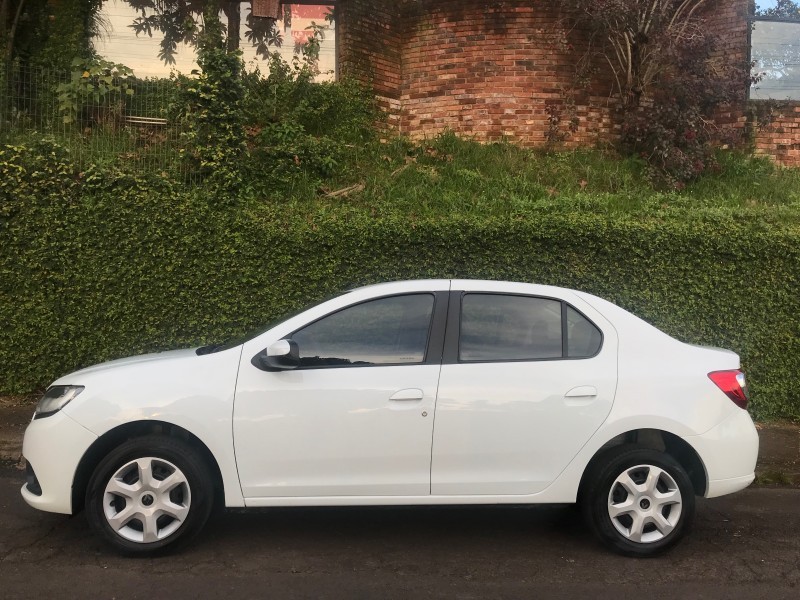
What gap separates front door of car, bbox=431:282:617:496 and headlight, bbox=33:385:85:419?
6.86 feet

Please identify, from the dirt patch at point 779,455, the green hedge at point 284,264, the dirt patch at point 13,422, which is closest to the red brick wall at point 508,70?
the green hedge at point 284,264

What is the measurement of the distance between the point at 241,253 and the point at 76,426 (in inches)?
136

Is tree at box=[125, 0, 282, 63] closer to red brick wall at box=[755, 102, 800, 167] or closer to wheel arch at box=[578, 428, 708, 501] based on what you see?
red brick wall at box=[755, 102, 800, 167]

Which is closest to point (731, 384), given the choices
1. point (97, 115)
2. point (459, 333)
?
point (459, 333)

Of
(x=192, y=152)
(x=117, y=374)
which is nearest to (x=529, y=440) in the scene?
(x=117, y=374)

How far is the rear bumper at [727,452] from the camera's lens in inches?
165

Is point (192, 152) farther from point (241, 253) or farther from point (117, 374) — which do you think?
point (117, 374)

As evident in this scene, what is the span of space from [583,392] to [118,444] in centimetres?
269

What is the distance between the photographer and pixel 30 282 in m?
7.16

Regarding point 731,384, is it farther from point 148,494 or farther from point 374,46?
point 374,46

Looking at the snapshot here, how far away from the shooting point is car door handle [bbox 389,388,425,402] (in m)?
4.05

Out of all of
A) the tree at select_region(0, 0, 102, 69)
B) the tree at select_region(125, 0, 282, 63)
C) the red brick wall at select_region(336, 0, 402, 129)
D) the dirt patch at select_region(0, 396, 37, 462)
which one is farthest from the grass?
the tree at select_region(0, 0, 102, 69)

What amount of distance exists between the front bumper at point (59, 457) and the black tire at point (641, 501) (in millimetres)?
2916

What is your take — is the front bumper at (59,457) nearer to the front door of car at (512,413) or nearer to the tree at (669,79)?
the front door of car at (512,413)
